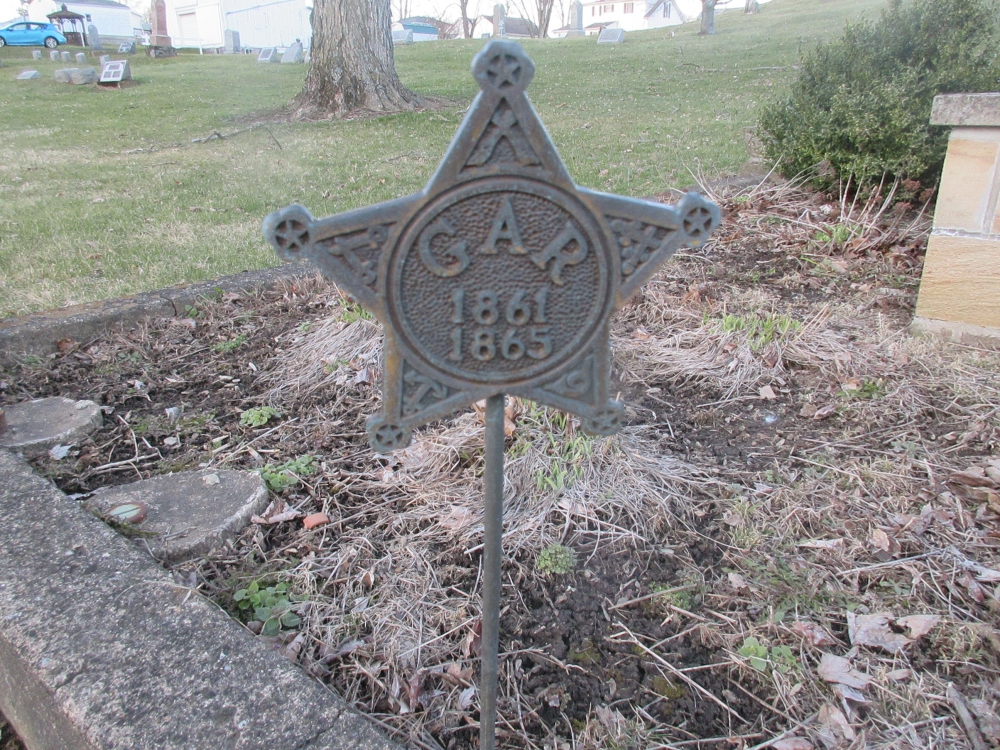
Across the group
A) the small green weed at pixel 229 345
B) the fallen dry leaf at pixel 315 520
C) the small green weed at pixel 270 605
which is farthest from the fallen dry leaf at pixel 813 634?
the small green weed at pixel 229 345

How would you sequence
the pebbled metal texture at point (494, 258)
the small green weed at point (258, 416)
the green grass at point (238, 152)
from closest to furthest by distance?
the pebbled metal texture at point (494, 258), the small green weed at point (258, 416), the green grass at point (238, 152)

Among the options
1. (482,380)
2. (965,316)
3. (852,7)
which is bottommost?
(965,316)

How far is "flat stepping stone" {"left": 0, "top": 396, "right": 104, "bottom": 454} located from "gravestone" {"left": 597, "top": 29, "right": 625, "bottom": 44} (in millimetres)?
24695

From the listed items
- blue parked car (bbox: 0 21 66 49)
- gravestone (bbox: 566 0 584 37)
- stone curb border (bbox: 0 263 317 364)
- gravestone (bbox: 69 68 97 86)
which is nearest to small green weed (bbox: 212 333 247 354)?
stone curb border (bbox: 0 263 317 364)

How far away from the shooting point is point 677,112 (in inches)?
441

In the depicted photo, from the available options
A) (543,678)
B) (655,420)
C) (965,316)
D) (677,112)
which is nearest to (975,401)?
(965,316)

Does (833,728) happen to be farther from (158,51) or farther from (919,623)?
(158,51)

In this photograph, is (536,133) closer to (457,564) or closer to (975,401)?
(457,564)

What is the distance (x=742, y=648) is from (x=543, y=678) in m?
0.52

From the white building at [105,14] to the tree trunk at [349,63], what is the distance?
3699cm

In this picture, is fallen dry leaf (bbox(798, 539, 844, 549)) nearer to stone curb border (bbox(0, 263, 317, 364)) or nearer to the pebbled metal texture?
the pebbled metal texture

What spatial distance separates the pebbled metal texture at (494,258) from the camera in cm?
121

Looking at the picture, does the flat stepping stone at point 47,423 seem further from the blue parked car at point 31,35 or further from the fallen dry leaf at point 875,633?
the blue parked car at point 31,35

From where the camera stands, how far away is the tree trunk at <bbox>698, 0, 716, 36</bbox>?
78.2ft
